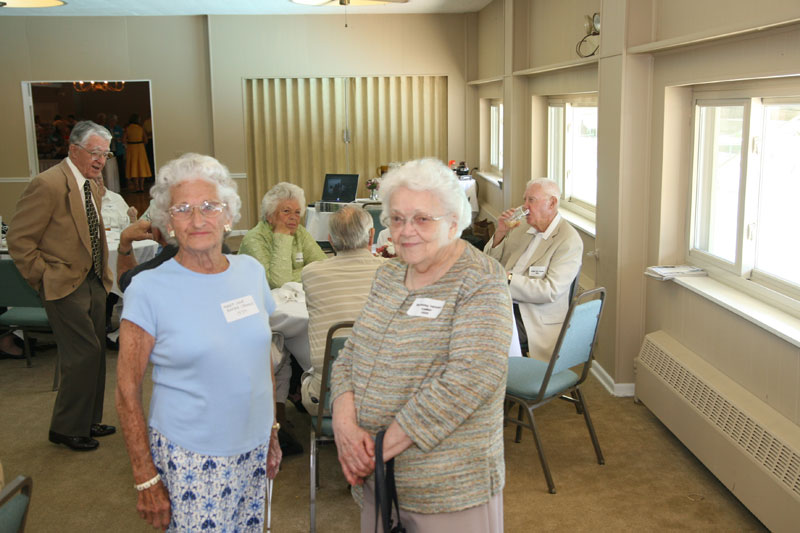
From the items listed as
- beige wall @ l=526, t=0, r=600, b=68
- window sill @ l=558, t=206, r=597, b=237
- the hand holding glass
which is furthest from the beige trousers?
beige wall @ l=526, t=0, r=600, b=68

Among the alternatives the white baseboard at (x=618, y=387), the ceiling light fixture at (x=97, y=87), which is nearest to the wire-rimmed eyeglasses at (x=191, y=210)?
the white baseboard at (x=618, y=387)

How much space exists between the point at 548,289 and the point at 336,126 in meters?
6.88

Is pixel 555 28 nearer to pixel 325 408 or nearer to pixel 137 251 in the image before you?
pixel 137 251

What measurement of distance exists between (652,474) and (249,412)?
2407 mm

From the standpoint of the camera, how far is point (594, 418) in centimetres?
455

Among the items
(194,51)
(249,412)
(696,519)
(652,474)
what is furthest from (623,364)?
(194,51)

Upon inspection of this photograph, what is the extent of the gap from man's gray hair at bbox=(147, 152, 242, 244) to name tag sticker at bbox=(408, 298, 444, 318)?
0.65m

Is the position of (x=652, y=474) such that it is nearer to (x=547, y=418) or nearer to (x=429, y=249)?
(x=547, y=418)

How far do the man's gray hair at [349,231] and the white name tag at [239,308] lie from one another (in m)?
1.34

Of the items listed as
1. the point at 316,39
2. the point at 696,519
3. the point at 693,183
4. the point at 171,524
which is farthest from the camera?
the point at 316,39

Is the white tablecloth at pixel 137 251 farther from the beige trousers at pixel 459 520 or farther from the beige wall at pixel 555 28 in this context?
the beige trousers at pixel 459 520

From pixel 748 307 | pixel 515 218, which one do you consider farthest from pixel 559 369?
pixel 515 218

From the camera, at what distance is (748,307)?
355 centimetres

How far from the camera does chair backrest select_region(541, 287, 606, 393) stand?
3500mm
